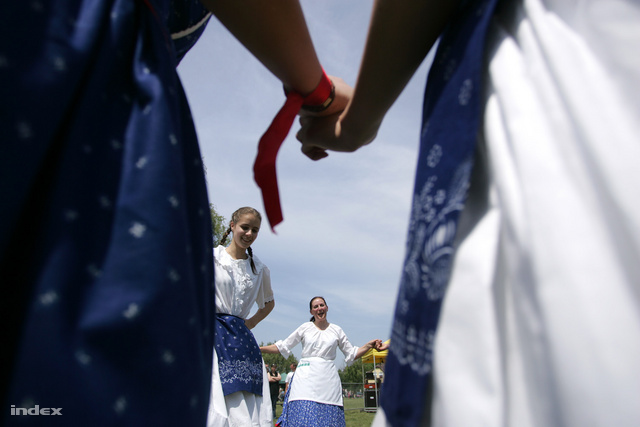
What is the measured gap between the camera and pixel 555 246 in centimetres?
44

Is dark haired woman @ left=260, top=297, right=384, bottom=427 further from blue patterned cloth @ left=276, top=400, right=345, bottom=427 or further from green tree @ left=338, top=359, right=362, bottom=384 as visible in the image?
green tree @ left=338, top=359, right=362, bottom=384

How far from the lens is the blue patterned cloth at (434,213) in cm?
53

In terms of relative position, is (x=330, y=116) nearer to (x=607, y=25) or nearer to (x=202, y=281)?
(x=202, y=281)

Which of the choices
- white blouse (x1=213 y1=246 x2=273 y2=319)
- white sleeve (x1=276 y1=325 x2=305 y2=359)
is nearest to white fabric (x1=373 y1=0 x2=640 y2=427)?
white blouse (x1=213 y1=246 x2=273 y2=319)

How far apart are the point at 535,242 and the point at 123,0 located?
66 cm

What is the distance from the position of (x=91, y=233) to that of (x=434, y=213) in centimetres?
44

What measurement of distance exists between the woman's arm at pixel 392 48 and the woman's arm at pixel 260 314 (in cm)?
327

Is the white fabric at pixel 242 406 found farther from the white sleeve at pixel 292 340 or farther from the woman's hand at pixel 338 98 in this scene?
the white sleeve at pixel 292 340

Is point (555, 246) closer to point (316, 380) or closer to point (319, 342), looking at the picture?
point (316, 380)

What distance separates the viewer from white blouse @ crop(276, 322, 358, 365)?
22.0 feet

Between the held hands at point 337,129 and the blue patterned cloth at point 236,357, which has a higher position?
the held hands at point 337,129

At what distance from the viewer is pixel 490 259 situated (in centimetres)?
49


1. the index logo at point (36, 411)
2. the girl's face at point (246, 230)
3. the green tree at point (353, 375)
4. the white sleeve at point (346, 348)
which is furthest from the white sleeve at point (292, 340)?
the green tree at point (353, 375)

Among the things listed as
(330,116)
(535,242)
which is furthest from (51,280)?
(330,116)
